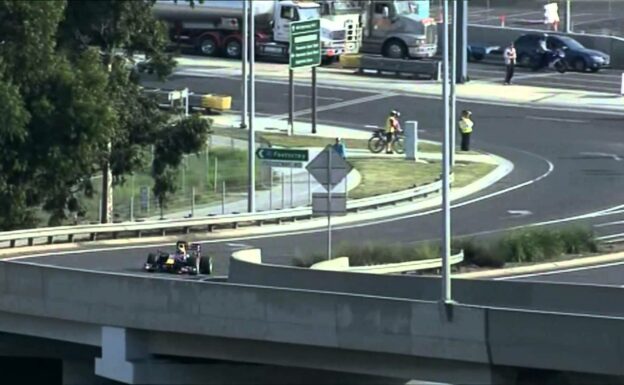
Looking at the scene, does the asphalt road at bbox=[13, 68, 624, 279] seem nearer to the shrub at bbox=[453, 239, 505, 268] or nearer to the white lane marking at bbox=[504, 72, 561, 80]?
the shrub at bbox=[453, 239, 505, 268]

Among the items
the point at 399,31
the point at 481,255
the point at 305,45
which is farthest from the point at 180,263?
the point at 399,31

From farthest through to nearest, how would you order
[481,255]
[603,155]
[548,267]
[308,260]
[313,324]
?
1. [603,155]
2. [481,255]
3. [548,267]
4. [308,260]
5. [313,324]

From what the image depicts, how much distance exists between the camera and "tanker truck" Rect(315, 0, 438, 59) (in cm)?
7894

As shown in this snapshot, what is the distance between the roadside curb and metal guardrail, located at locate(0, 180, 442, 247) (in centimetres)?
870

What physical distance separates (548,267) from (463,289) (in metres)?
9.43

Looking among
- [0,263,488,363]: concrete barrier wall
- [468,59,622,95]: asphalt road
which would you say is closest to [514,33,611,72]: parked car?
[468,59,622,95]: asphalt road

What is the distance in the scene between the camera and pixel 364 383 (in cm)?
2641

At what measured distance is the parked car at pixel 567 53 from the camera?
73000mm

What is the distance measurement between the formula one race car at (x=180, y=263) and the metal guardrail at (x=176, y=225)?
13.4ft

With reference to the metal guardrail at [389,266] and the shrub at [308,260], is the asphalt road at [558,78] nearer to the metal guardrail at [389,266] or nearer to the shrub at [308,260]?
the shrub at [308,260]

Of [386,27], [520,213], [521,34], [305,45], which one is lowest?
[520,213]

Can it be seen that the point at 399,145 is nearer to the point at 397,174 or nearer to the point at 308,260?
the point at 397,174

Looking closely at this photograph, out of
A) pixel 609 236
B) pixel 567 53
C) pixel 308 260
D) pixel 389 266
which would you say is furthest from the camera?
pixel 567 53

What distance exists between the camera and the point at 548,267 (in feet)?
118
